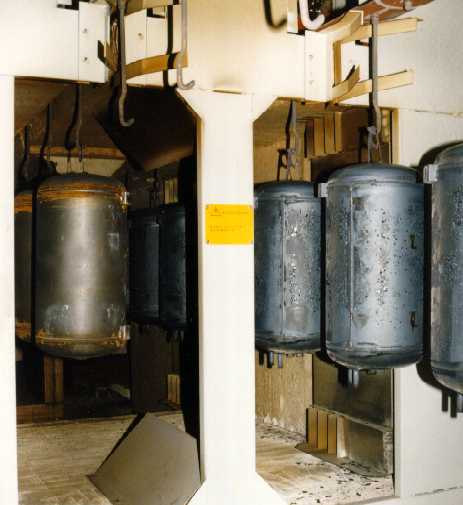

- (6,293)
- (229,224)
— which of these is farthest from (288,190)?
(6,293)

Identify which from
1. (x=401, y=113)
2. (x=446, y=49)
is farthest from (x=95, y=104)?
(x=446, y=49)

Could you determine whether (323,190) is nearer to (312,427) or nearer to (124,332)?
(124,332)

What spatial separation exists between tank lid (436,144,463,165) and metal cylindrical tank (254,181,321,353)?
3.23 feet

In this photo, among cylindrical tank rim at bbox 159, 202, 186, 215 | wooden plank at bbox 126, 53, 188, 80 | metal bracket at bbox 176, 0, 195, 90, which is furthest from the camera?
cylindrical tank rim at bbox 159, 202, 186, 215

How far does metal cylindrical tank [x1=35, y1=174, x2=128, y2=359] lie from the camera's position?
13.7 feet

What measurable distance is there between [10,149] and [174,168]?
3.49 meters

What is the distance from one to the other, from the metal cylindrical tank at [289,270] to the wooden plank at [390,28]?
0.98m

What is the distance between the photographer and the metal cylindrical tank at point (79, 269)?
4.16 m

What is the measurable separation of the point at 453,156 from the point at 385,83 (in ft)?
2.56

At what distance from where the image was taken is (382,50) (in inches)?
165

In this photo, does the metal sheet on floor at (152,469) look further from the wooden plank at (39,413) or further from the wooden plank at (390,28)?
the wooden plank at (390,28)

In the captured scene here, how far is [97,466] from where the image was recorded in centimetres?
503

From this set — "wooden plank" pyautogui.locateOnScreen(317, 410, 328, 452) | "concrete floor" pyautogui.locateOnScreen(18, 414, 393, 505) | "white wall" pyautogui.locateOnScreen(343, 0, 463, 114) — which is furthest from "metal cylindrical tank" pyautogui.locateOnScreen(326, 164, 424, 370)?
"wooden plank" pyautogui.locateOnScreen(317, 410, 328, 452)

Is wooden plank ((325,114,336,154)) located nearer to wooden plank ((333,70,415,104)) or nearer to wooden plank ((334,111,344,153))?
wooden plank ((334,111,344,153))
